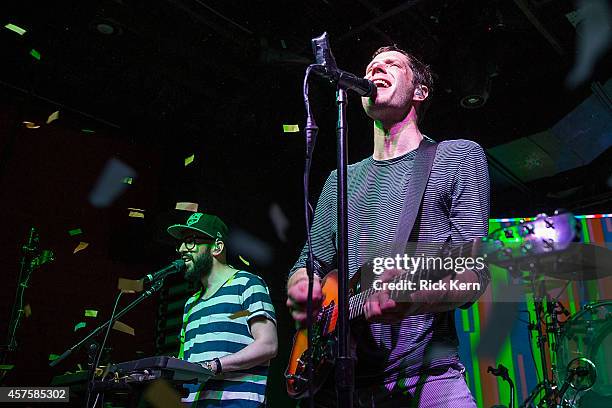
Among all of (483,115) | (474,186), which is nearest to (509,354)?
(483,115)

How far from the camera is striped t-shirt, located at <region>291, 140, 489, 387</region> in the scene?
164 cm

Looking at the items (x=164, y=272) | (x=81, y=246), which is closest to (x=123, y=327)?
(x=81, y=246)

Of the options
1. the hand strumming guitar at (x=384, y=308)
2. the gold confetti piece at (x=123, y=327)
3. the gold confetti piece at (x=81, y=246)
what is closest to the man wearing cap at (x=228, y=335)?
the gold confetti piece at (x=123, y=327)

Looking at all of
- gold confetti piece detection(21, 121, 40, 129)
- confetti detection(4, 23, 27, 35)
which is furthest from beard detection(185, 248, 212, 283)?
gold confetti piece detection(21, 121, 40, 129)

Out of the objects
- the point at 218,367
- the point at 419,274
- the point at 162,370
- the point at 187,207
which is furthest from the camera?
the point at 187,207

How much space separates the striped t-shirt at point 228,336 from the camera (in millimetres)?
3252

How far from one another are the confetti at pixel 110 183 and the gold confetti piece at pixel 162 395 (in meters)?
3.99

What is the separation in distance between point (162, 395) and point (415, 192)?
74.7 inches

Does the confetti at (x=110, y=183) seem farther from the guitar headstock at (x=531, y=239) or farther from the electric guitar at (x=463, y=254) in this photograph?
the guitar headstock at (x=531, y=239)

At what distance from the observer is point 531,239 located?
1.81 meters

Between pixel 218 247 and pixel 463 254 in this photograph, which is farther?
pixel 218 247

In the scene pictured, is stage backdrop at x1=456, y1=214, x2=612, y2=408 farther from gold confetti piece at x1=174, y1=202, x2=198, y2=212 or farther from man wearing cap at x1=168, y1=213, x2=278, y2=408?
man wearing cap at x1=168, y1=213, x2=278, y2=408

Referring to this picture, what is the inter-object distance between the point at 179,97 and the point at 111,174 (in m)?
1.36

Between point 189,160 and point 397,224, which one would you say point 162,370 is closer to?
point 397,224
